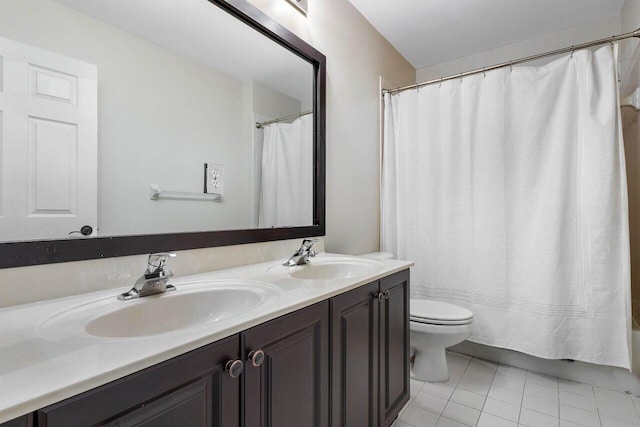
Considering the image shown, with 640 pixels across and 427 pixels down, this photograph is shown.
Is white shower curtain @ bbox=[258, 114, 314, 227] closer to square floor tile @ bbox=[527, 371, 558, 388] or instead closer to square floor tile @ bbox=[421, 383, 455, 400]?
square floor tile @ bbox=[421, 383, 455, 400]

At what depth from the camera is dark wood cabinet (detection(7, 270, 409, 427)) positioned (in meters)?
0.54

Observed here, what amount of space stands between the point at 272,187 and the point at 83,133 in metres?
0.76

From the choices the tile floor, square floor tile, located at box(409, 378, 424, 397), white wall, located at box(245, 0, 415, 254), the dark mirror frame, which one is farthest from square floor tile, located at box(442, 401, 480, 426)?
the dark mirror frame

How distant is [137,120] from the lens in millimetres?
1043

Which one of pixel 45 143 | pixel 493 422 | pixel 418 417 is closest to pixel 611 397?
pixel 493 422

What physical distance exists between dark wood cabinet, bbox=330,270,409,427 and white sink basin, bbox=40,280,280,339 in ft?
0.91

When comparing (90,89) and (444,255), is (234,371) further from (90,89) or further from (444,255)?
(444,255)

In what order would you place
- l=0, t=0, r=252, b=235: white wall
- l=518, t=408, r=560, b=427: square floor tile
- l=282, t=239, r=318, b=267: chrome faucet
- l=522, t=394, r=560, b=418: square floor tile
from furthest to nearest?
l=522, t=394, r=560, b=418: square floor tile, l=518, t=408, r=560, b=427: square floor tile, l=282, t=239, r=318, b=267: chrome faucet, l=0, t=0, r=252, b=235: white wall

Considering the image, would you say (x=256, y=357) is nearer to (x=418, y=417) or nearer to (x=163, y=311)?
(x=163, y=311)

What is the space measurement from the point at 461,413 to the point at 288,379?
1.22 meters

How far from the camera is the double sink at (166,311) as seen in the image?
72 cm

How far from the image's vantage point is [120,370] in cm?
51

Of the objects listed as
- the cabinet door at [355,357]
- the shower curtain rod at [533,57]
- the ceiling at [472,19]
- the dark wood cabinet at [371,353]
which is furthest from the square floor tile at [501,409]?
the ceiling at [472,19]

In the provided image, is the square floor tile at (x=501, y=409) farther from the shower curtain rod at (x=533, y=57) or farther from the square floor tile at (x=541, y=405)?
the shower curtain rod at (x=533, y=57)
